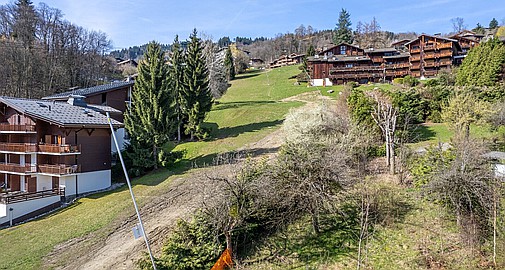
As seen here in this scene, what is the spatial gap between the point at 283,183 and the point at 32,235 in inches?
590

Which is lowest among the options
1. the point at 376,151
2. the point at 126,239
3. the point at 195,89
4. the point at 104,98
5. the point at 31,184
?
the point at 126,239

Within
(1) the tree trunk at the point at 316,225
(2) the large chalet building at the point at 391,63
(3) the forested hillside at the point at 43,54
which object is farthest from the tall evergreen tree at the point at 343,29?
(1) the tree trunk at the point at 316,225

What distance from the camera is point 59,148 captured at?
80.4ft

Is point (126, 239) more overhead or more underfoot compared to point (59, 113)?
more underfoot

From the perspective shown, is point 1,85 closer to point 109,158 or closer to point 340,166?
point 109,158

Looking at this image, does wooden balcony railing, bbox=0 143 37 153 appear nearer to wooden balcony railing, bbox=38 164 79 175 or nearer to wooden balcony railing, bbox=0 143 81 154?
wooden balcony railing, bbox=0 143 81 154

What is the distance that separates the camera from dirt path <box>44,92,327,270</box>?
14.4 m

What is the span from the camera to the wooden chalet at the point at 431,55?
5247 centimetres

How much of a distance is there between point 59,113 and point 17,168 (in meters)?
5.40

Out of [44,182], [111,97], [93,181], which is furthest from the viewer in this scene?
[111,97]

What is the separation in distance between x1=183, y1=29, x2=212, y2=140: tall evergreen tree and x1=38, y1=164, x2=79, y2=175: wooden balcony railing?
10.2 m

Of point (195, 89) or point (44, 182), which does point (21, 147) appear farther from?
point (195, 89)

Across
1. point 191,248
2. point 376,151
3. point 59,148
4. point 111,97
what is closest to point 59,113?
point 59,148

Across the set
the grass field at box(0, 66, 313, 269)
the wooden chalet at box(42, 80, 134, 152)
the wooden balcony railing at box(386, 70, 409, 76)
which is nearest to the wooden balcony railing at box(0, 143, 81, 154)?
the grass field at box(0, 66, 313, 269)
